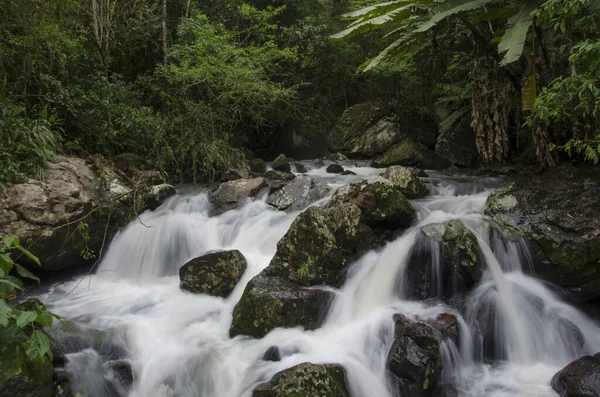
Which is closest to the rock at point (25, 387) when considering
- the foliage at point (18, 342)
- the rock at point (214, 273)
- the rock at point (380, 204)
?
the foliage at point (18, 342)

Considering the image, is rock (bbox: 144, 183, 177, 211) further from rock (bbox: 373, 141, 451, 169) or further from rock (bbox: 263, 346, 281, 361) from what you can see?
rock (bbox: 373, 141, 451, 169)

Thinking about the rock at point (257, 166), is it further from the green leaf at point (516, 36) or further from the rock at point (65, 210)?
the green leaf at point (516, 36)

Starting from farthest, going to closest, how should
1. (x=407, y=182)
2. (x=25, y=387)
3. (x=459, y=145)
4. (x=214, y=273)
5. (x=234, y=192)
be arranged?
(x=459, y=145) < (x=234, y=192) < (x=407, y=182) < (x=214, y=273) < (x=25, y=387)

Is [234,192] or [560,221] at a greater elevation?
[560,221]

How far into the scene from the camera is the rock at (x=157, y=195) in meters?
8.41

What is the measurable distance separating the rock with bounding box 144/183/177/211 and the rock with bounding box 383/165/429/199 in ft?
15.8

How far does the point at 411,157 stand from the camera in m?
12.0

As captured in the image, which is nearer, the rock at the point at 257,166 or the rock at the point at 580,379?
the rock at the point at 580,379

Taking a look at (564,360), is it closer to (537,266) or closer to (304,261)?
(537,266)

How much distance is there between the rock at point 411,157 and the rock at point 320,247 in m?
6.25

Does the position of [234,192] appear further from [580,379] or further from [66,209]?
[580,379]

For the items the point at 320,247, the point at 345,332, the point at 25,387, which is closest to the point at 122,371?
the point at 25,387

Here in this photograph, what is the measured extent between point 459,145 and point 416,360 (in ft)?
32.0

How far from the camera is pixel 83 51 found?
9.46 meters
